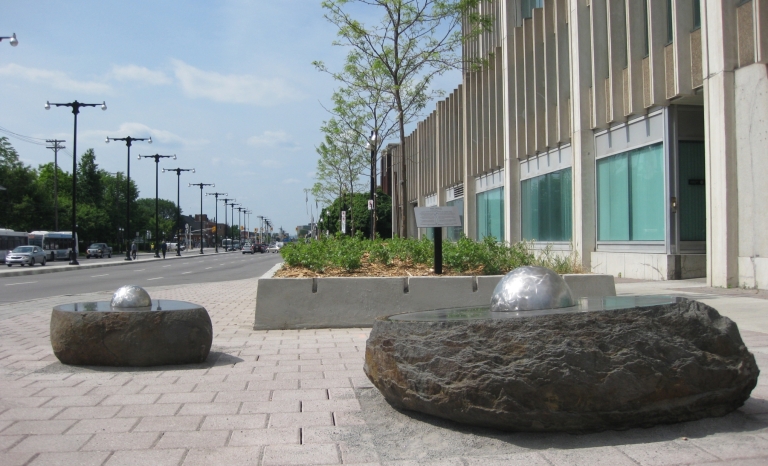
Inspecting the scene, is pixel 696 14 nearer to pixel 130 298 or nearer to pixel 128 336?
pixel 130 298

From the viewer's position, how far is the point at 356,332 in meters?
9.43

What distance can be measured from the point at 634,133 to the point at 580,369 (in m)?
16.0

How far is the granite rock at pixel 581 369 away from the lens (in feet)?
13.8

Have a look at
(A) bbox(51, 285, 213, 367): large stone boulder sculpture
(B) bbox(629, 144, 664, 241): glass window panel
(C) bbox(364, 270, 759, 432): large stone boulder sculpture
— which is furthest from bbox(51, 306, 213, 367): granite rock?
(B) bbox(629, 144, 664, 241): glass window panel

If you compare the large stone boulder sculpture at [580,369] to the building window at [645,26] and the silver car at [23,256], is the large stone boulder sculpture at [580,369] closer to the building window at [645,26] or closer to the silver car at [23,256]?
the building window at [645,26]

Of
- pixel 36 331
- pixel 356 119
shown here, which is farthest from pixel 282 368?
pixel 356 119

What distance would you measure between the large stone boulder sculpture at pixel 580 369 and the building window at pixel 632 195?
45.0 feet

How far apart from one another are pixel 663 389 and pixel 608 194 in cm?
1684

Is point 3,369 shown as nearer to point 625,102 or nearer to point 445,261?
point 445,261

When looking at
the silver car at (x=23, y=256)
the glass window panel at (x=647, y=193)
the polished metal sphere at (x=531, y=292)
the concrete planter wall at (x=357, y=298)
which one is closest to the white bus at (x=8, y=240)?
the silver car at (x=23, y=256)

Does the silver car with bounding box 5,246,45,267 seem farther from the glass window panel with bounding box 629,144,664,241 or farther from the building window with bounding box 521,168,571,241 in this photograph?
the glass window panel with bounding box 629,144,664,241

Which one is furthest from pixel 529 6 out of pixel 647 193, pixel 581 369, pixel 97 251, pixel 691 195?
pixel 97 251

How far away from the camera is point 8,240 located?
171 feet

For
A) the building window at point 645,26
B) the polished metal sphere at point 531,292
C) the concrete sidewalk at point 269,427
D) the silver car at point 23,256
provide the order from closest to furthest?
the concrete sidewalk at point 269,427, the polished metal sphere at point 531,292, the building window at point 645,26, the silver car at point 23,256
